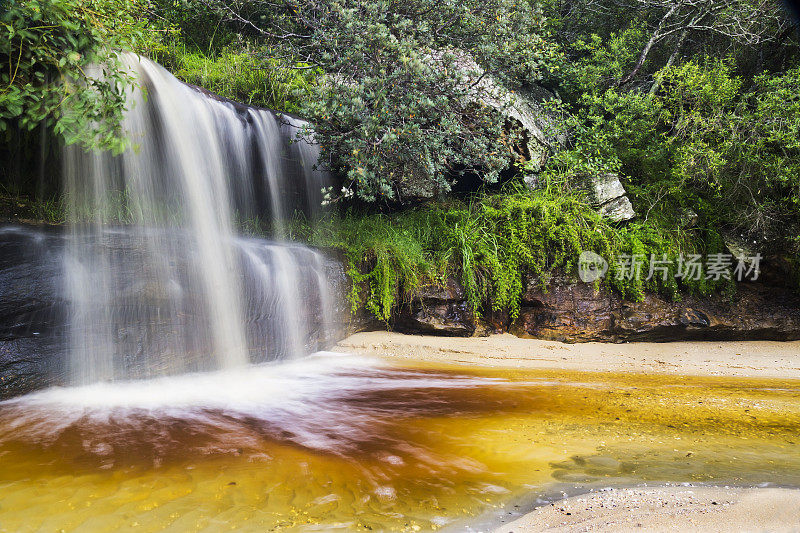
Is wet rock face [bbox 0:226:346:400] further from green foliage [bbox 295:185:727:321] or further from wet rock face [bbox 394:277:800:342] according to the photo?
wet rock face [bbox 394:277:800:342]

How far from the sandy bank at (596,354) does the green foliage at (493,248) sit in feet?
1.60

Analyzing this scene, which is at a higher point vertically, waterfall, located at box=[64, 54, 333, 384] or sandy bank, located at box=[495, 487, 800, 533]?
waterfall, located at box=[64, 54, 333, 384]

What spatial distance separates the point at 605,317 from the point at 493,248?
5.69ft

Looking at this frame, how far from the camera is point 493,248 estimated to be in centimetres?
671

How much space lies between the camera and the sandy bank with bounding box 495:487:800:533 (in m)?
1.86

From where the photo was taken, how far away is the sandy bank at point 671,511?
1.86m

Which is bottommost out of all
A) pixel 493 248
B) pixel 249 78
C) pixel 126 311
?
pixel 126 311

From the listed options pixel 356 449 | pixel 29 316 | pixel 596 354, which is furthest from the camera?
pixel 596 354

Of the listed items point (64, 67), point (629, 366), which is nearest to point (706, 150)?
point (629, 366)

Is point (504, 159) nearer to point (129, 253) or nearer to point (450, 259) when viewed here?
point (450, 259)

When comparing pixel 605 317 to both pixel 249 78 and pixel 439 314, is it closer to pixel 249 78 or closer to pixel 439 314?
pixel 439 314

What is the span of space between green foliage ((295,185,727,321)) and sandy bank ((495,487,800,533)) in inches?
168

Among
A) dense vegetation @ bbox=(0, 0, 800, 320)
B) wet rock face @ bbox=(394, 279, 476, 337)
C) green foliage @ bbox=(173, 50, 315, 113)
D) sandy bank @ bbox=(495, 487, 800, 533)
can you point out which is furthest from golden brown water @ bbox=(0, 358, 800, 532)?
green foliage @ bbox=(173, 50, 315, 113)

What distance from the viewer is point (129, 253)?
454cm
